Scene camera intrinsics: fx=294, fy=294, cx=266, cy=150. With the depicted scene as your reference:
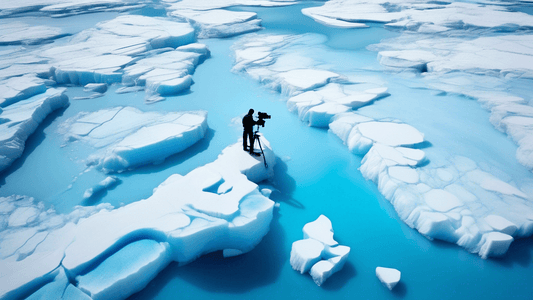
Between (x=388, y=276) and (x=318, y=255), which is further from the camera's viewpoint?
(x=318, y=255)

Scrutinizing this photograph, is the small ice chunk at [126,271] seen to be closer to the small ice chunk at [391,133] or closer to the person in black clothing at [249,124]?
the person in black clothing at [249,124]

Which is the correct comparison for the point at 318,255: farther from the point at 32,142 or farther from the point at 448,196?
the point at 32,142

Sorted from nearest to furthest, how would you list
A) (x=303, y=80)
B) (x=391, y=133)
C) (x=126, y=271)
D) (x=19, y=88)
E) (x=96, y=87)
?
(x=126, y=271) < (x=391, y=133) < (x=19, y=88) < (x=303, y=80) < (x=96, y=87)

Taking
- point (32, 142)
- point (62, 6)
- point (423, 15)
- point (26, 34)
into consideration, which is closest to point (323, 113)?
point (32, 142)

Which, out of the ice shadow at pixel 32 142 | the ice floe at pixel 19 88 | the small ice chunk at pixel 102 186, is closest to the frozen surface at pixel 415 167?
the small ice chunk at pixel 102 186

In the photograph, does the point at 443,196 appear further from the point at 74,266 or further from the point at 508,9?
the point at 508,9

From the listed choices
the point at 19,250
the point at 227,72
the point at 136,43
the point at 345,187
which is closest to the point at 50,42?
the point at 136,43
